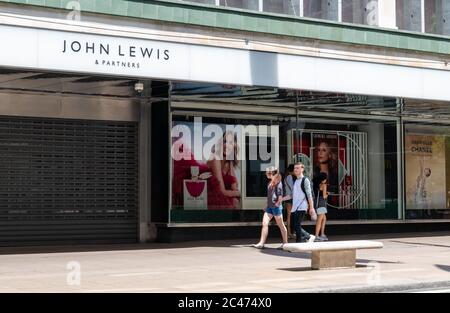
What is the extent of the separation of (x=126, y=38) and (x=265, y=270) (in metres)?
5.22

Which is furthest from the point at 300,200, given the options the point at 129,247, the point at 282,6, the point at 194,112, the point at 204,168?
the point at 282,6

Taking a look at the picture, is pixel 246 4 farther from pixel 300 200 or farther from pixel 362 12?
pixel 300 200

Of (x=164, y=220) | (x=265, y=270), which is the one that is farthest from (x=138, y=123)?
(x=265, y=270)

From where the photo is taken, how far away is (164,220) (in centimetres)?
1792

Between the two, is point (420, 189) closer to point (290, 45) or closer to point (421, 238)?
point (421, 238)

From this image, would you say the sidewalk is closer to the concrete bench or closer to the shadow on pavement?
the shadow on pavement

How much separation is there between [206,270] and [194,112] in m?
7.28

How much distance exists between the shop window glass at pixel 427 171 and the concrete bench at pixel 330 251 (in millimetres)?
9975

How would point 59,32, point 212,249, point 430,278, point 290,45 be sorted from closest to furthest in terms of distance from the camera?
point 430,278 → point 59,32 → point 212,249 → point 290,45

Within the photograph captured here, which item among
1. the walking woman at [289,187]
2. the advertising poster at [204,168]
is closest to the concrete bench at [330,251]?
the walking woman at [289,187]

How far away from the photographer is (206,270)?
12211mm

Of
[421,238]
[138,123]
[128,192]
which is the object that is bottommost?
[421,238]

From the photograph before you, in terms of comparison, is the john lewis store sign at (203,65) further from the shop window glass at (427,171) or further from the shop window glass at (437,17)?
the shop window glass at (437,17)

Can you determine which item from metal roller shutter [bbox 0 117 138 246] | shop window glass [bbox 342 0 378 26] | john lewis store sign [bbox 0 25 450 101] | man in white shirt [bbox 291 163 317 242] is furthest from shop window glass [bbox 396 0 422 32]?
metal roller shutter [bbox 0 117 138 246]
